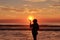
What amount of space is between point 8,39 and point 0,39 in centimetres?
63

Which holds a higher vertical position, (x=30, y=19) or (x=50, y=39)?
(x=30, y=19)

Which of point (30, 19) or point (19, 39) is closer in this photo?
point (30, 19)

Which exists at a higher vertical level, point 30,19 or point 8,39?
point 30,19

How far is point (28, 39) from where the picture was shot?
2300 centimetres

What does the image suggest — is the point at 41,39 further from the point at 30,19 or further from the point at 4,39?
the point at 30,19

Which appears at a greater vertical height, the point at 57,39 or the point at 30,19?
the point at 30,19

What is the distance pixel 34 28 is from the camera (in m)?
18.5

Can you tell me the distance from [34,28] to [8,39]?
5.24 m

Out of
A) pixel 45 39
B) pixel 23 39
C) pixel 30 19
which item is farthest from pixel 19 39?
pixel 30 19

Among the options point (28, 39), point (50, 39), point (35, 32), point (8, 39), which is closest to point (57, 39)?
point (50, 39)

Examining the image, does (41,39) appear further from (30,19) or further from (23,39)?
(30,19)

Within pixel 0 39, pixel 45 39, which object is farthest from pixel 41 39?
pixel 0 39

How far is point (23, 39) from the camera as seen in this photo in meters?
23.4

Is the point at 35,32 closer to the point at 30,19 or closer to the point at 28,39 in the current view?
the point at 30,19
